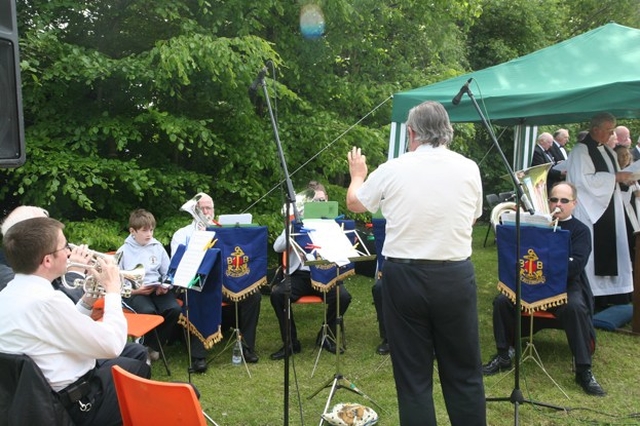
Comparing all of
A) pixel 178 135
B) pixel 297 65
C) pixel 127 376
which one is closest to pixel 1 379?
pixel 127 376

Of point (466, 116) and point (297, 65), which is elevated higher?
point (297, 65)

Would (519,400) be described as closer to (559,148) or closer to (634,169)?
(634,169)

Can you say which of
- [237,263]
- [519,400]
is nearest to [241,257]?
[237,263]

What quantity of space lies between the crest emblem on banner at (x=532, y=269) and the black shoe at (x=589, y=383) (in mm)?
722

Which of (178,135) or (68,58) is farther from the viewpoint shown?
(178,135)

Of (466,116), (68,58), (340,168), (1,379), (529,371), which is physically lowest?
(529,371)

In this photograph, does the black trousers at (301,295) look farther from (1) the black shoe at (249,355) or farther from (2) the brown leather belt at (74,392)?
(2) the brown leather belt at (74,392)

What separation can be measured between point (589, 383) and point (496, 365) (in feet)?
2.23

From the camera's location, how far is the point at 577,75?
554 centimetres

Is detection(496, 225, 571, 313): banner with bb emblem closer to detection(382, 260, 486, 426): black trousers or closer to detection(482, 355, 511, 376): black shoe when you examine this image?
detection(482, 355, 511, 376): black shoe

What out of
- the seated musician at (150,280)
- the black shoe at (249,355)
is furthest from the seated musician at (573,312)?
the seated musician at (150,280)

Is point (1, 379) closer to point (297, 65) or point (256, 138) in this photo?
point (256, 138)

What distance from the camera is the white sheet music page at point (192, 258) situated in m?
4.37

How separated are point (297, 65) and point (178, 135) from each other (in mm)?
1867
